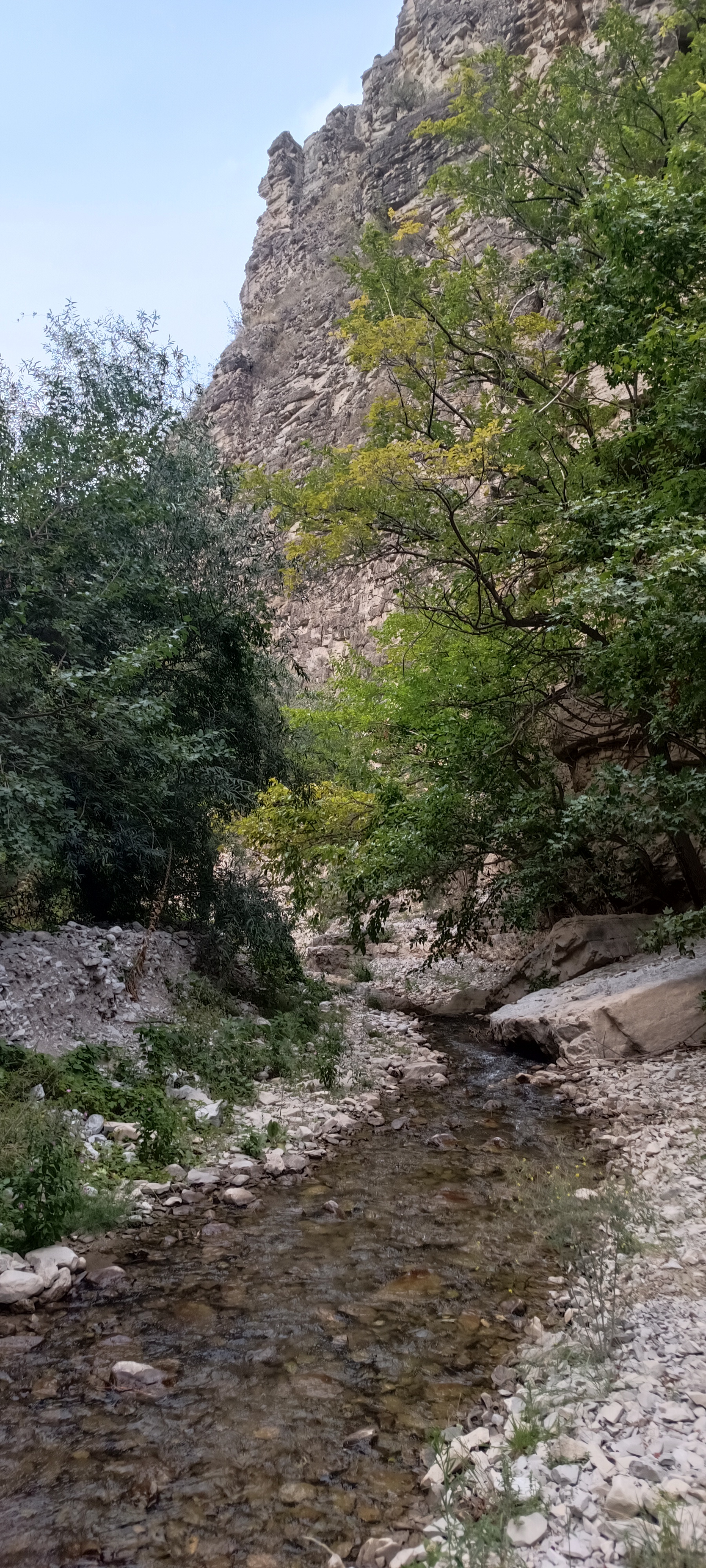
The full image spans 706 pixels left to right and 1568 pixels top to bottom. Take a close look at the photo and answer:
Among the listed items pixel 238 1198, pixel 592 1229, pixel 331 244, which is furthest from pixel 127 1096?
pixel 331 244

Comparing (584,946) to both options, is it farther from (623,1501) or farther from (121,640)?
(623,1501)

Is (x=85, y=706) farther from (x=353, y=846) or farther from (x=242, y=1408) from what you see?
(x=242, y=1408)

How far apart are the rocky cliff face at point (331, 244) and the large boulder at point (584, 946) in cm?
1761

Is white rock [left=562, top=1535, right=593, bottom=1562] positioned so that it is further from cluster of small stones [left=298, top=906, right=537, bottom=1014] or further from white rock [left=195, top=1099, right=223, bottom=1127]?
cluster of small stones [left=298, top=906, right=537, bottom=1014]

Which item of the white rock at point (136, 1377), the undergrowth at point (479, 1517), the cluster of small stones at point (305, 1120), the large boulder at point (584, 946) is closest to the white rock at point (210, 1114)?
the cluster of small stones at point (305, 1120)

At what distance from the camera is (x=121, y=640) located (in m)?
9.39

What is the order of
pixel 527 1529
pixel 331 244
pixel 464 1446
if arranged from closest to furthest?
pixel 527 1529, pixel 464 1446, pixel 331 244

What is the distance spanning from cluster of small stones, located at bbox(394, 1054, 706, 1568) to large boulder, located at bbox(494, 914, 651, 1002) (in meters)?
5.97

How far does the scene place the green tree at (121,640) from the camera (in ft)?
26.2

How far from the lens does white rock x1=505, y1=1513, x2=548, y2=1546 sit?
8.09ft

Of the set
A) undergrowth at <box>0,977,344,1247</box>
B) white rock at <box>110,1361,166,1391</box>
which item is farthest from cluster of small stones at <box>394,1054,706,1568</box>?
undergrowth at <box>0,977,344,1247</box>

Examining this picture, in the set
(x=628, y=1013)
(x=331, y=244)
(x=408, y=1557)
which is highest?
(x=331, y=244)

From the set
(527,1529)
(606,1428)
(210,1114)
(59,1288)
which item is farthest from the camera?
(210,1114)

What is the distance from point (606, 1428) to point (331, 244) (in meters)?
50.7
